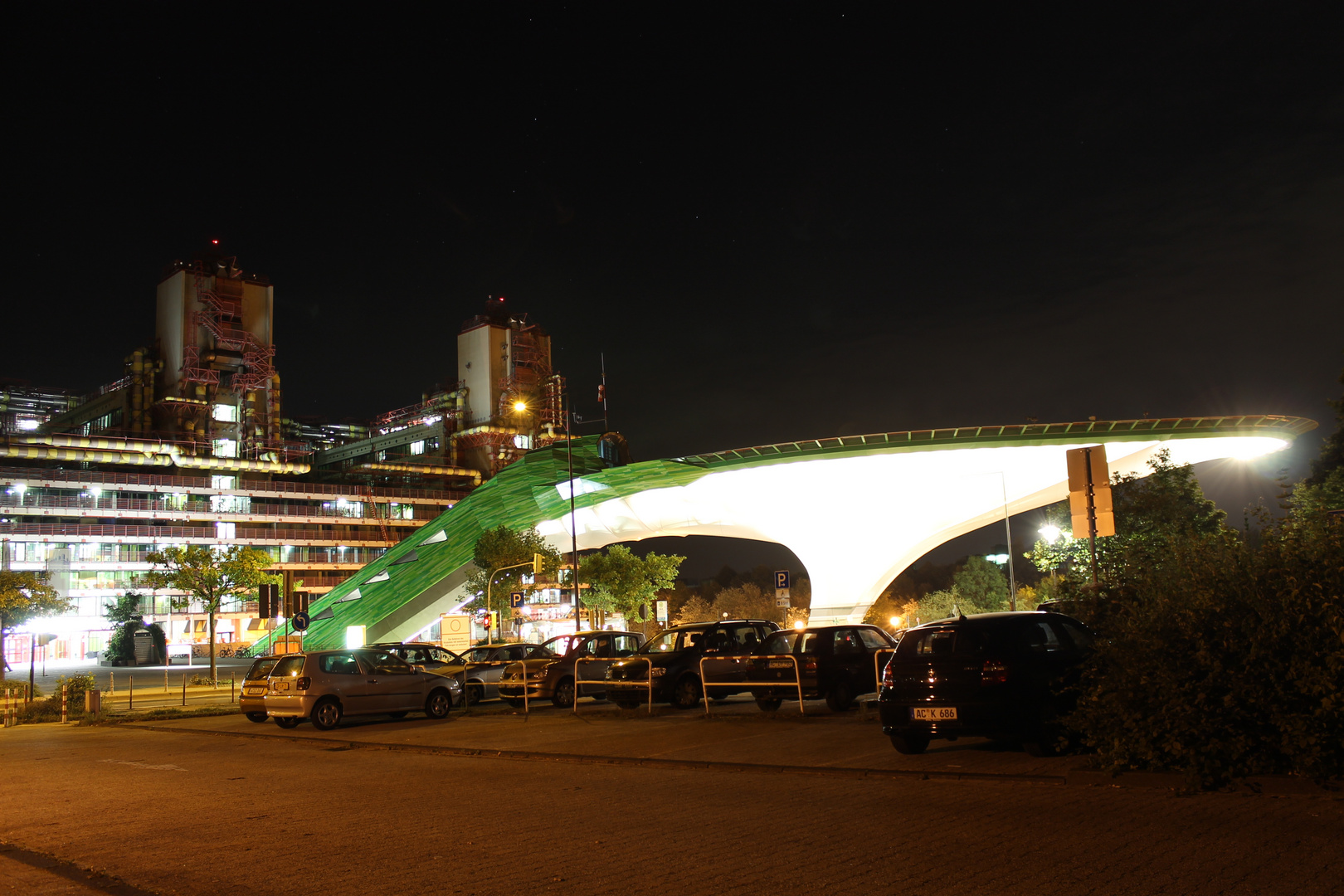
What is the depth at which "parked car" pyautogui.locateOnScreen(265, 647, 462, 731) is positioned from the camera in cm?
1723

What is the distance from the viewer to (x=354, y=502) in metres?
104

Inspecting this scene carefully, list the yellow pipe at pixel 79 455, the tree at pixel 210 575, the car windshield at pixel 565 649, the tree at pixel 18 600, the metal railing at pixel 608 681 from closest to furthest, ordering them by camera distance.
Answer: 1. the metal railing at pixel 608 681
2. the car windshield at pixel 565 649
3. the tree at pixel 18 600
4. the tree at pixel 210 575
5. the yellow pipe at pixel 79 455

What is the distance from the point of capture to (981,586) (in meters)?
86.5

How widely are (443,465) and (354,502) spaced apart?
59.7 ft

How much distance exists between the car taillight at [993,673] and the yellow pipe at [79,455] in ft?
297

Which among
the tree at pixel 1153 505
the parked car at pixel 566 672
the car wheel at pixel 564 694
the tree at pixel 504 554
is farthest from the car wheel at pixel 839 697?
the tree at pixel 504 554

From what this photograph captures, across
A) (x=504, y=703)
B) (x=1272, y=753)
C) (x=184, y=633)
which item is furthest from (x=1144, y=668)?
(x=184, y=633)

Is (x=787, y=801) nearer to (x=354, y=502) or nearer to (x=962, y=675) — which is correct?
(x=962, y=675)

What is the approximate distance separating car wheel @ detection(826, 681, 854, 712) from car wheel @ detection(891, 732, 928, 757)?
531 cm

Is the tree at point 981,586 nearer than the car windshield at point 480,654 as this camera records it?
No

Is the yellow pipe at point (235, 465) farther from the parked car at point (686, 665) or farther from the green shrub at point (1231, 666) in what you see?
the green shrub at point (1231, 666)

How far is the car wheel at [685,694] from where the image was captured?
1823 centimetres

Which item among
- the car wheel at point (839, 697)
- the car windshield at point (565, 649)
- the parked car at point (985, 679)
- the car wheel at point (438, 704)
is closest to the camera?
the parked car at point (985, 679)

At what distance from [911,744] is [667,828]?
3.89 m
